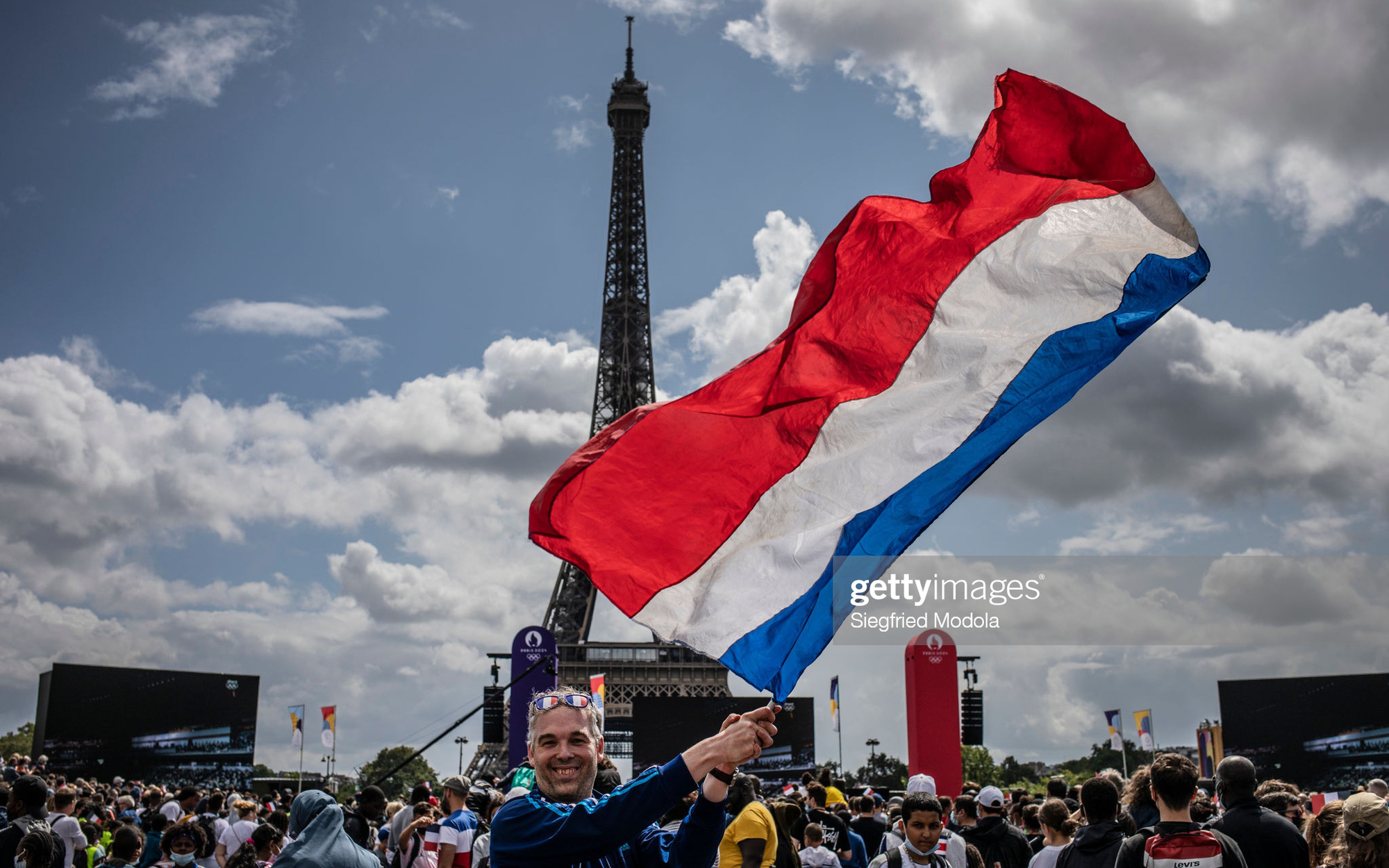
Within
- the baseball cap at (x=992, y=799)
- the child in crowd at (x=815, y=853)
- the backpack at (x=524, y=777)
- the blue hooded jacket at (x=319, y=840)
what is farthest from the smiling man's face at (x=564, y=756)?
the baseball cap at (x=992, y=799)

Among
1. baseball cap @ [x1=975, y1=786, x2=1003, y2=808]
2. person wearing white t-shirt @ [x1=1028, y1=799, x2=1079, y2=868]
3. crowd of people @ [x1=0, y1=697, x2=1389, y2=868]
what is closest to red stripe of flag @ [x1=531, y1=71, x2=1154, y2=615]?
crowd of people @ [x1=0, y1=697, x2=1389, y2=868]

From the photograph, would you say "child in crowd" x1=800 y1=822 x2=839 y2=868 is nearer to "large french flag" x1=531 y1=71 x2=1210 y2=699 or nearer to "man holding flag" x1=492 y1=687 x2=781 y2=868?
"large french flag" x1=531 y1=71 x2=1210 y2=699

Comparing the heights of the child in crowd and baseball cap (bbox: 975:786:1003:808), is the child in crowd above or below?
below

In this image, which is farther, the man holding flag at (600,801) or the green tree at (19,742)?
the green tree at (19,742)

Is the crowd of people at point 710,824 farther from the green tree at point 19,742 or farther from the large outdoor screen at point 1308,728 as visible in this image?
the green tree at point 19,742

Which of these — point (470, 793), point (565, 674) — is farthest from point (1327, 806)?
point (565, 674)

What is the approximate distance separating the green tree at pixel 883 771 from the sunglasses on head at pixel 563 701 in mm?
54388

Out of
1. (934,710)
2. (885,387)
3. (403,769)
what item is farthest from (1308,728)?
(403,769)

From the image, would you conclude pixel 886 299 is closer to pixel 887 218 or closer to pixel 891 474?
pixel 887 218

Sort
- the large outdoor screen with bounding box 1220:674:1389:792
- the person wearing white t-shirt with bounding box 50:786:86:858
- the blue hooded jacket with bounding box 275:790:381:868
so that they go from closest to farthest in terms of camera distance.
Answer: the blue hooded jacket with bounding box 275:790:381:868
the person wearing white t-shirt with bounding box 50:786:86:858
the large outdoor screen with bounding box 1220:674:1389:792

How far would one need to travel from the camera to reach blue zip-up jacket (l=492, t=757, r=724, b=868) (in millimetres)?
2711

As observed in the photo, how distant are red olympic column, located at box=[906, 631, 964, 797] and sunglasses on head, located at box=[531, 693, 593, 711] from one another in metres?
17.7

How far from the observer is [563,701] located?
10.7ft

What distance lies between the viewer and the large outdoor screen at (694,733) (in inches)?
1270
